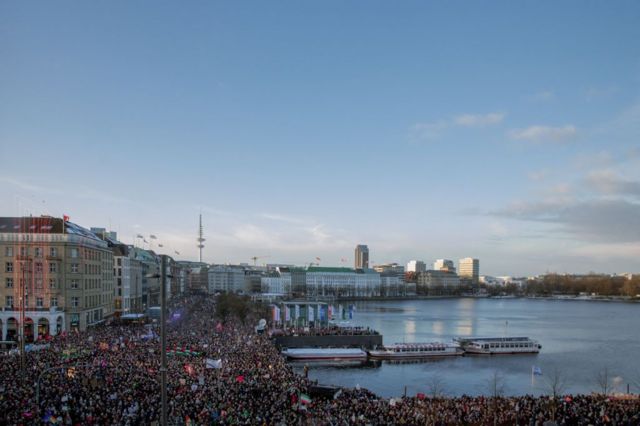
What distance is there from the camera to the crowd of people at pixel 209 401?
2072 centimetres

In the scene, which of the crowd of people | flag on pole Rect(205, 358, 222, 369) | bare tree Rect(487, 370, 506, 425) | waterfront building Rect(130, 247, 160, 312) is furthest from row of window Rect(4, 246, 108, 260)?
bare tree Rect(487, 370, 506, 425)

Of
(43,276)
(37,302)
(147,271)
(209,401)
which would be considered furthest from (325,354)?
(147,271)

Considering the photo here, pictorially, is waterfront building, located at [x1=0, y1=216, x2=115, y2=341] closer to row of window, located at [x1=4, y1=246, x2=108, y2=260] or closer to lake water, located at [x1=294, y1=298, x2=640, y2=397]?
row of window, located at [x1=4, y1=246, x2=108, y2=260]

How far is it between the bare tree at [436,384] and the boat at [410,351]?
29.0 ft

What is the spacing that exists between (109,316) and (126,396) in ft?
159

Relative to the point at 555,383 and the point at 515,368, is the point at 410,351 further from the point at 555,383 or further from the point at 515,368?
the point at 555,383

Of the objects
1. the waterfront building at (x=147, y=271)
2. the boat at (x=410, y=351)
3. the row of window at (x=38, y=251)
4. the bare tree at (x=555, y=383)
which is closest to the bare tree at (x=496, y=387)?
the bare tree at (x=555, y=383)

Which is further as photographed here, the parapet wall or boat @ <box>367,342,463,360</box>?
the parapet wall

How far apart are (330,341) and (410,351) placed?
28.6 ft

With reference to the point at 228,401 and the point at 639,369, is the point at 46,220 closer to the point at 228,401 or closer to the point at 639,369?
the point at 228,401

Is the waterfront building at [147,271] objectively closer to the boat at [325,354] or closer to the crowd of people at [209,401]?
the boat at [325,354]

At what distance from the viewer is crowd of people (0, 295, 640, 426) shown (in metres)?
20.7

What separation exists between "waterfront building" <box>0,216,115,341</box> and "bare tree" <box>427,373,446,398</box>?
111ft

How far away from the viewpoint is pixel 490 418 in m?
24.3
